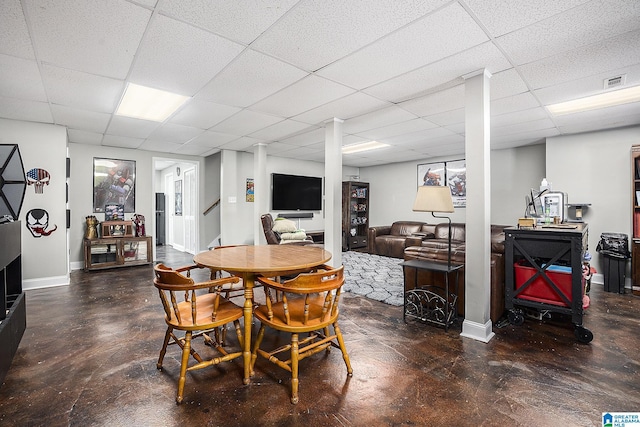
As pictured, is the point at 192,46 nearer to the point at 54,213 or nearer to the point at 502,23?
the point at 502,23

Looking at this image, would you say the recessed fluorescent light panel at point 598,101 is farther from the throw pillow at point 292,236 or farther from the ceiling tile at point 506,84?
the throw pillow at point 292,236

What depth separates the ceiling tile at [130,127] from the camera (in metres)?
4.23

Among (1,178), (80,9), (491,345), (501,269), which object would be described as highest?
(80,9)

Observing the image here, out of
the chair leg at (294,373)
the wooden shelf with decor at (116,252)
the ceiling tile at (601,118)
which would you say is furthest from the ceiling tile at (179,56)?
the ceiling tile at (601,118)

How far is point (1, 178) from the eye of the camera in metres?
3.30

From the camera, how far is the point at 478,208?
2682 mm

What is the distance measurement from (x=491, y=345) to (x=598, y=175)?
3971 millimetres

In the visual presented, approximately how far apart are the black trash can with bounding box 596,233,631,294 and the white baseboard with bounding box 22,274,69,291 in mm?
8165

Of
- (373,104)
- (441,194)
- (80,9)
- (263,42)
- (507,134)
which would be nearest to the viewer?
(80,9)

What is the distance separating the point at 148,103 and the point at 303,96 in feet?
6.38

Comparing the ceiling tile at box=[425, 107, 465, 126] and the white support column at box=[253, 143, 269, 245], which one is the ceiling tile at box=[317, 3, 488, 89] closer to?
the ceiling tile at box=[425, 107, 465, 126]

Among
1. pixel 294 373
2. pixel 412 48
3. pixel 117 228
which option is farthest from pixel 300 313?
pixel 117 228

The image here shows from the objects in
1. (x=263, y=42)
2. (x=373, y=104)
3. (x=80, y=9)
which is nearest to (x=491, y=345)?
(x=373, y=104)

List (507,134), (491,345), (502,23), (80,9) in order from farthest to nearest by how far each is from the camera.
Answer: (507,134) < (491,345) < (502,23) < (80,9)
